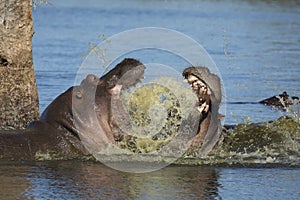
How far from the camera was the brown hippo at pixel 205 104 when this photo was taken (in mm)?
7398

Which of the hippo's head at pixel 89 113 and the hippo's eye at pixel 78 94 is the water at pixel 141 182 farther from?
the hippo's eye at pixel 78 94

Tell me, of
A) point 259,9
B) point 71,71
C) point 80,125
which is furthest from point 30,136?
point 259,9

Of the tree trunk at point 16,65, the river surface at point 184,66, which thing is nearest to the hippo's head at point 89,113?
the river surface at point 184,66

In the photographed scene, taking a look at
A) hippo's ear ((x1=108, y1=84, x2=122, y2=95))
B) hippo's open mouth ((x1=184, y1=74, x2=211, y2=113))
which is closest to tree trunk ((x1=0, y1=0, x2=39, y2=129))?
hippo's ear ((x1=108, y1=84, x2=122, y2=95))

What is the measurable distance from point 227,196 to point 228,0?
31641 millimetres

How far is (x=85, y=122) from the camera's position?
290 inches

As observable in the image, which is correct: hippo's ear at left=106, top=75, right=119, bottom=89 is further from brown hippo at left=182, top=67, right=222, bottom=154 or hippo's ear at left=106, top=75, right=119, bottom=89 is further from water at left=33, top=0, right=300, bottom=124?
water at left=33, top=0, right=300, bottom=124

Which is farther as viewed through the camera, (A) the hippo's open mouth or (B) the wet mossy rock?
(B) the wet mossy rock

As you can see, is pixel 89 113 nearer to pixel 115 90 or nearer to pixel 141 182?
pixel 115 90

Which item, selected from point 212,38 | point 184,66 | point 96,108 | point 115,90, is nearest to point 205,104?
point 115,90

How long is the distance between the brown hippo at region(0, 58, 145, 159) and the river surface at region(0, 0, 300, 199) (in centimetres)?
24

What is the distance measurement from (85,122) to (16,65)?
1.63m

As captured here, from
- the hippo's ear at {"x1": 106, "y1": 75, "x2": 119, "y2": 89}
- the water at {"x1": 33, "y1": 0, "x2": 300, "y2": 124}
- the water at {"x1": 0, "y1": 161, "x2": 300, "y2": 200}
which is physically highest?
the water at {"x1": 33, "y1": 0, "x2": 300, "y2": 124}

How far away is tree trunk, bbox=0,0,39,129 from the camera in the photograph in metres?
8.56
